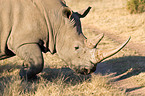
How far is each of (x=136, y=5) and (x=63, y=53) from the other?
427 inches

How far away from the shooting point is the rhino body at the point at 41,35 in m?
4.12

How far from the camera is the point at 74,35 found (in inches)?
177

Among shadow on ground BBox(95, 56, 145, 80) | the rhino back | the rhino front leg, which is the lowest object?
shadow on ground BBox(95, 56, 145, 80)

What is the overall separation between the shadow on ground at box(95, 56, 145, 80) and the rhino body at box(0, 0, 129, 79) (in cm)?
160

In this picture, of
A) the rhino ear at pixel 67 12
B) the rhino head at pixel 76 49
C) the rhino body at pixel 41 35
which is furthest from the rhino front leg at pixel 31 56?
the rhino ear at pixel 67 12

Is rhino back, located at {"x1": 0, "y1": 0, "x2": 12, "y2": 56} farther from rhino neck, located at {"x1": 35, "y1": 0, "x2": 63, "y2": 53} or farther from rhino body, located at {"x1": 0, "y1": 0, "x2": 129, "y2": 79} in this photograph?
rhino neck, located at {"x1": 35, "y1": 0, "x2": 63, "y2": 53}

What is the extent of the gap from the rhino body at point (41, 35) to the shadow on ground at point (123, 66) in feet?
5.25

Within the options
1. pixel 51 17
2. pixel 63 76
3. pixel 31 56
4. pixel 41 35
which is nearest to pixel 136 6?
pixel 63 76

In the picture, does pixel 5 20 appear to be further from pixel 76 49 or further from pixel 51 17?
pixel 76 49

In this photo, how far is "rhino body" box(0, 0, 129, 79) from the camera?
4121 mm

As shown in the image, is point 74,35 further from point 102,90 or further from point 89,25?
point 89,25

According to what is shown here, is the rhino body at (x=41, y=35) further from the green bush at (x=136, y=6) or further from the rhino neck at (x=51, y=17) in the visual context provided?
the green bush at (x=136, y=6)

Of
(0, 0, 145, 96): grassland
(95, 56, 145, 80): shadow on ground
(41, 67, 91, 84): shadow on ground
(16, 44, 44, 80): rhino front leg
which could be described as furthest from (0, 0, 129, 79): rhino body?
(95, 56, 145, 80): shadow on ground

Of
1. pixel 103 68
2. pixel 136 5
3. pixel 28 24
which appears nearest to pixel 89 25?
pixel 136 5
